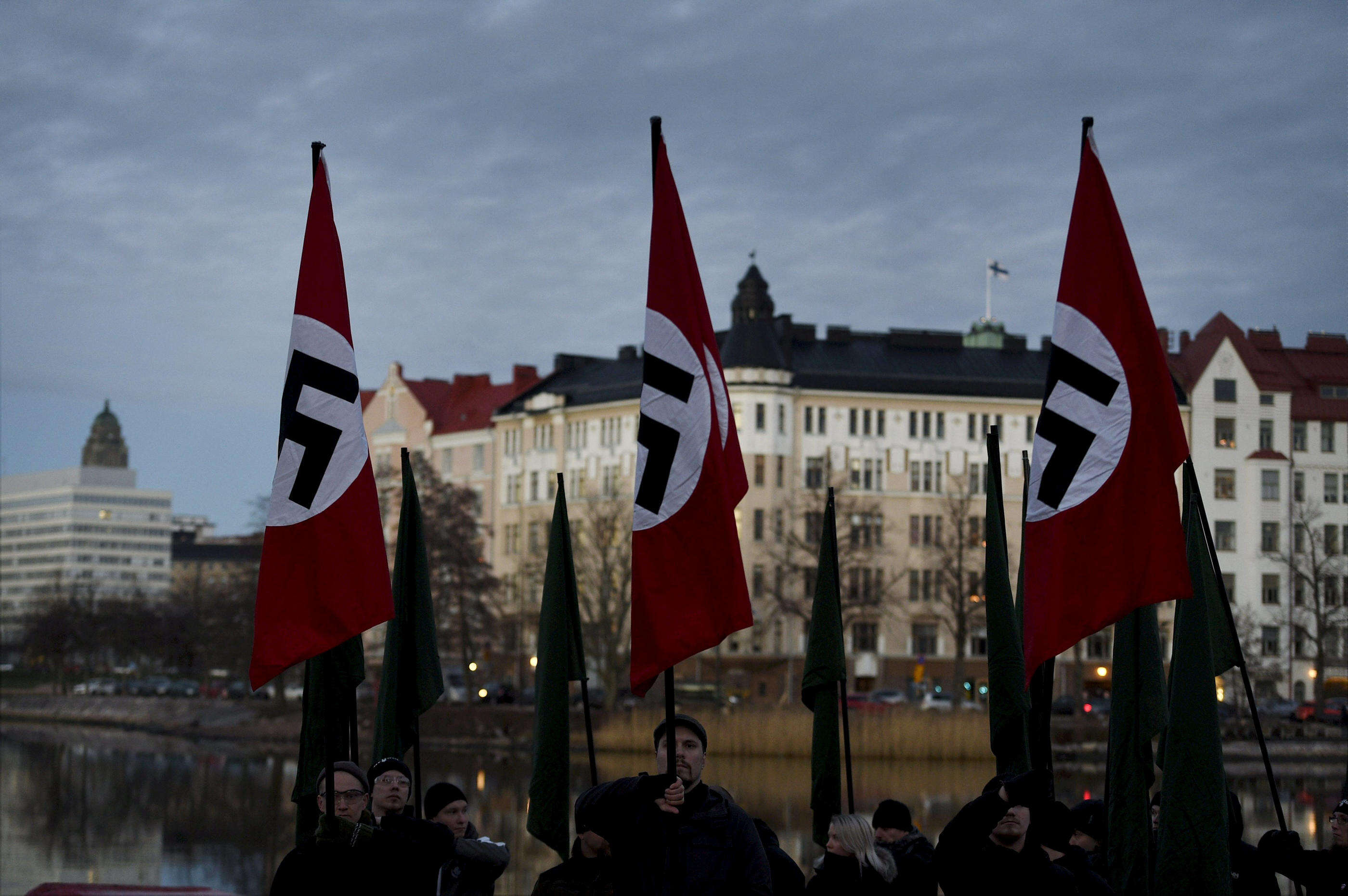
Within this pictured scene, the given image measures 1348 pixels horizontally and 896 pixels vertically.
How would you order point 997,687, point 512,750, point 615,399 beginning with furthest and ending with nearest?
point 615,399 < point 512,750 < point 997,687

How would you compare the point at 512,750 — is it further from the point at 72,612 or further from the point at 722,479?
the point at 72,612

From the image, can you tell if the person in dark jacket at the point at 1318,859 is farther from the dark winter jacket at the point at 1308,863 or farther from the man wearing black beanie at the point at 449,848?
the man wearing black beanie at the point at 449,848

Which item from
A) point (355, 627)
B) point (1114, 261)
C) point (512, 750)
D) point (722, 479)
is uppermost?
point (1114, 261)

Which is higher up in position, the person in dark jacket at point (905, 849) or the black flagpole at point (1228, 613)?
the black flagpole at point (1228, 613)

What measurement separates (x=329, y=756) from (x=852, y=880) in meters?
3.86

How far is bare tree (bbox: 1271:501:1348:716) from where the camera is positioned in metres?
66.1

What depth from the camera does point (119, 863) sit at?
2698 cm

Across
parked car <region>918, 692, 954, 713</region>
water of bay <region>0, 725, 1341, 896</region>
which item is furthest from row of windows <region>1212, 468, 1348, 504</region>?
water of bay <region>0, 725, 1341, 896</region>

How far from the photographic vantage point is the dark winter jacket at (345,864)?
7.58m

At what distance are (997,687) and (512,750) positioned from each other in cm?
4741

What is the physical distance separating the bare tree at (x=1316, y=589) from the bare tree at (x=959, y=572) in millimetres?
12183

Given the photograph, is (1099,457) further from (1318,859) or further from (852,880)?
(852,880)

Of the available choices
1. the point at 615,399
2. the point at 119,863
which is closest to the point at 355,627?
the point at 119,863

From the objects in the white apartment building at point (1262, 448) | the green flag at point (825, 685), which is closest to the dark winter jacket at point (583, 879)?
the green flag at point (825, 685)
